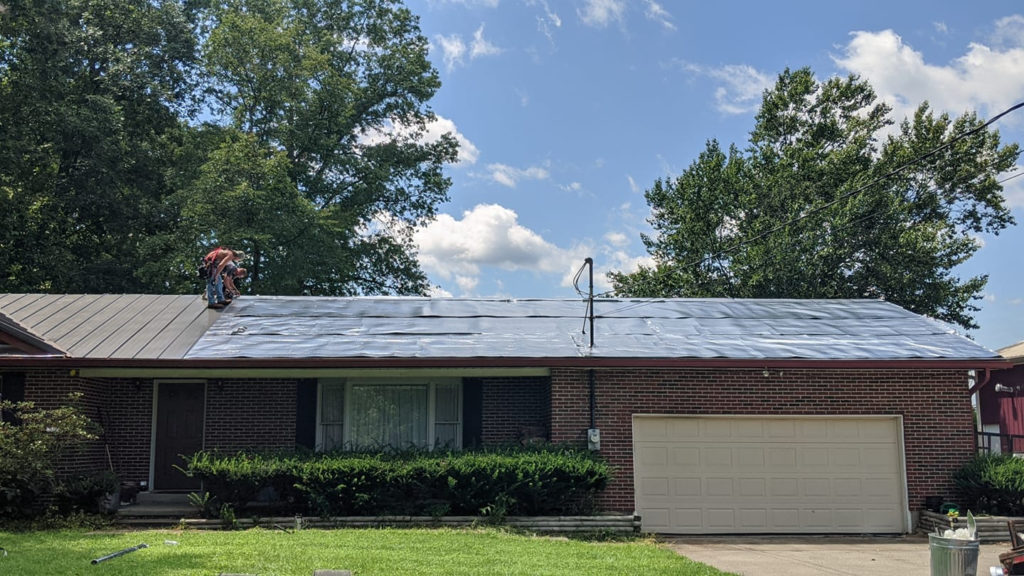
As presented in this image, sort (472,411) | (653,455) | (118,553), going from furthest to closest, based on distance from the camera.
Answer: (472,411), (653,455), (118,553)

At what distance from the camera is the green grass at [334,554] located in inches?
345

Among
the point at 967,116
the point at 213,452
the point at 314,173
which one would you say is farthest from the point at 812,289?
the point at 213,452

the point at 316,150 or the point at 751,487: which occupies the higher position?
the point at 316,150

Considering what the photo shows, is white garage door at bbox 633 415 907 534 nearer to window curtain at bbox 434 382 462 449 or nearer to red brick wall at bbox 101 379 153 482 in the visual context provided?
window curtain at bbox 434 382 462 449

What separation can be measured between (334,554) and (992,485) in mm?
9801

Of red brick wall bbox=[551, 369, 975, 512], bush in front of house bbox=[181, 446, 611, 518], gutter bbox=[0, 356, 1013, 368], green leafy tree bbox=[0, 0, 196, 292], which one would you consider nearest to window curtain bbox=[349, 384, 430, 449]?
gutter bbox=[0, 356, 1013, 368]

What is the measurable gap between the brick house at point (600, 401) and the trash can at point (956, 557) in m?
5.98

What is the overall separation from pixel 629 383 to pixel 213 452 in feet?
22.2

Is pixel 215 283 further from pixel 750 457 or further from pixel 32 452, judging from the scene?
pixel 750 457

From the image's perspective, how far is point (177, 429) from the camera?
14.7 metres

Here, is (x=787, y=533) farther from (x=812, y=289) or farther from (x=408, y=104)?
(x=408, y=104)

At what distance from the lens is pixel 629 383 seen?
13.8 metres

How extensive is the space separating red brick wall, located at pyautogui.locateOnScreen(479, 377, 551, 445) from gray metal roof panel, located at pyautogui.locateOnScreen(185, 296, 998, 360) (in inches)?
32.8

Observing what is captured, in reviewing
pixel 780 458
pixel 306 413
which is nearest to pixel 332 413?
pixel 306 413
